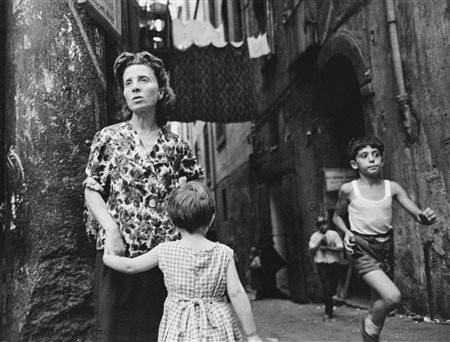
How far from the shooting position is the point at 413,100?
20.0 ft

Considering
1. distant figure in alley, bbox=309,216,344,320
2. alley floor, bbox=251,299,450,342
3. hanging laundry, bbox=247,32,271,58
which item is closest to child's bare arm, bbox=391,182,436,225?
alley floor, bbox=251,299,450,342

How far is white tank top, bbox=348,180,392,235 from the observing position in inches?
155

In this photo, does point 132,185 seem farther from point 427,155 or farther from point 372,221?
point 427,155

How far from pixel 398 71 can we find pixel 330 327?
3340mm

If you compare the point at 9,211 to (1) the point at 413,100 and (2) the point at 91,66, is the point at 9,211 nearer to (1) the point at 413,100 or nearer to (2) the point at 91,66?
(2) the point at 91,66

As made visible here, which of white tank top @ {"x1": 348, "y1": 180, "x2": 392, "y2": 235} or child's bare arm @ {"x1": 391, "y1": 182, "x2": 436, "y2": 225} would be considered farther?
white tank top @ {"x1": 348, "y1": 180, "x2": 392, "y2": 235}

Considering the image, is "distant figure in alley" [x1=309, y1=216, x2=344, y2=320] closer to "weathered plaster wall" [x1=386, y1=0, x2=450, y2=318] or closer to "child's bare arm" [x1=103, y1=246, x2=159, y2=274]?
"weathered plaster wall" [x1=386, y1=0, x2=450, y2=318]

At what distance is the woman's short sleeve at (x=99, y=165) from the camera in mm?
2363

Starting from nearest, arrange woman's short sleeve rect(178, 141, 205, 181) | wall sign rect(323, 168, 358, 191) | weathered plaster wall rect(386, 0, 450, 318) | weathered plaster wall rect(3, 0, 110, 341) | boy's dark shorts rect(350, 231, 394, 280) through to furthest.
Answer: woman's short sleeve rect(178, 141, 205, 181) < weathered plaster wall rect(3, 0, 110, 341) < boy's dark shorts rect(350, 231, 394, 280) < weathered plaster wall rect(386, 0, 450, 318) < wall sign rect(323, 168, 358, 191)

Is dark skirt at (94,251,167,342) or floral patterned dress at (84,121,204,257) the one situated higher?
floral patterned dress at (84,121,204,257)

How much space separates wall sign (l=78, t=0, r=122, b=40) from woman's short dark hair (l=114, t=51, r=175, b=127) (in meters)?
0.72

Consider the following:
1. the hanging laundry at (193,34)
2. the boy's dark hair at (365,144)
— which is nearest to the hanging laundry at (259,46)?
the hanging laundry at (193,34)

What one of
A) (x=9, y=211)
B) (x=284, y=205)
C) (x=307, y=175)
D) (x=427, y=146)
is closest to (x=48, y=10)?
(x=9, y=211)

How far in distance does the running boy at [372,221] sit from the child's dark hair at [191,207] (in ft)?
6.63
